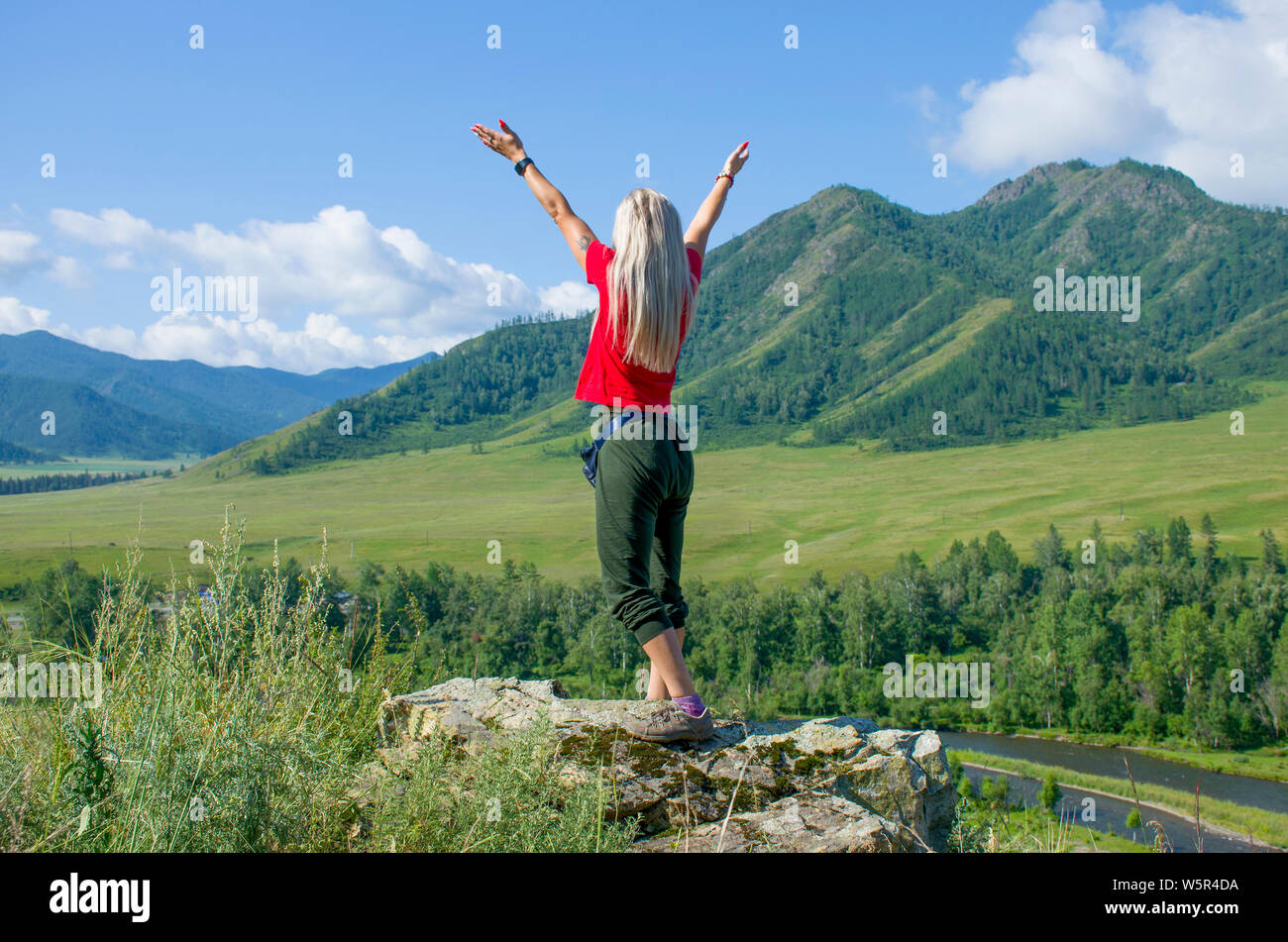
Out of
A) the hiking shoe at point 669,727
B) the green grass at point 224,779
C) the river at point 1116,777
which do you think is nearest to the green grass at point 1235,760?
the river at point 1116,777

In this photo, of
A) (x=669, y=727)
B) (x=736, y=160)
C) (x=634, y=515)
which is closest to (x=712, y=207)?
(x=736, y=160)

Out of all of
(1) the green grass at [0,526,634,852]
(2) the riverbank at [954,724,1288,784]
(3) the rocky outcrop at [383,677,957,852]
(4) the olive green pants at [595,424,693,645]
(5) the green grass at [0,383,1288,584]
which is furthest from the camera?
(5) the green grass at [0,383,1288,584]

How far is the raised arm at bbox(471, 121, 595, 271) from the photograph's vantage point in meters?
4.96

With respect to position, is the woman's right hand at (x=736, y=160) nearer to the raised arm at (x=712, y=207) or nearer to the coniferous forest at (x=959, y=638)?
the raised arm at (x=712, y=207)

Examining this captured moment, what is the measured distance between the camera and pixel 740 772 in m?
4.67

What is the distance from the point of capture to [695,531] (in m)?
148

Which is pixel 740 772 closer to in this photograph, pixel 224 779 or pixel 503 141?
pixel 224 779

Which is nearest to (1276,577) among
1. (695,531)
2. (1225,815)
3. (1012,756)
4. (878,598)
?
(878,598)

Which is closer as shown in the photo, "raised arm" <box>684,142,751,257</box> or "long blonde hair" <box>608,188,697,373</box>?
"long blonde hair" <box>608,188,697,373</box>

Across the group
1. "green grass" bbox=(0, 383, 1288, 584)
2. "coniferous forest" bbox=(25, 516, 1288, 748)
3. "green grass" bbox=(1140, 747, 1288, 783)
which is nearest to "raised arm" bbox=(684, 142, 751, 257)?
"coniferous forest" bbox=(25, 516, 1288, 748)

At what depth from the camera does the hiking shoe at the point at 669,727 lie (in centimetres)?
487

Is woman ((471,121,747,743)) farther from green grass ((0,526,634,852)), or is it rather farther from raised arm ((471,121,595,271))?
green grass ((0,526,634,852))

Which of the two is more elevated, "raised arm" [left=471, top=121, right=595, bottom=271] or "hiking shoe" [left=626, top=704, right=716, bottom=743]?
"raised arm" [left=471, top=121, right=595, bottom=271]
